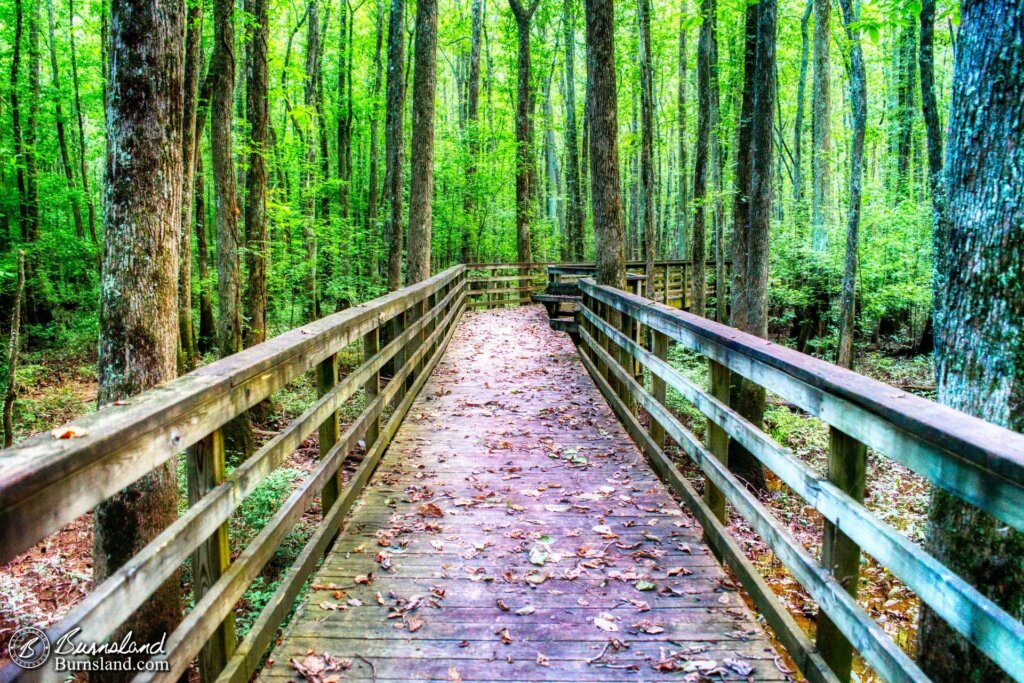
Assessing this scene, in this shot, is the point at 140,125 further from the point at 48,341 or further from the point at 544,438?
the point at 48,341

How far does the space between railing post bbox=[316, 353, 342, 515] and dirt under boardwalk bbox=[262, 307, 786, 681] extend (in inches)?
11.6

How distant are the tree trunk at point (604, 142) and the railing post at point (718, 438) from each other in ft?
21.2

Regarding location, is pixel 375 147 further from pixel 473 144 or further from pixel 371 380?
pixel 371 380

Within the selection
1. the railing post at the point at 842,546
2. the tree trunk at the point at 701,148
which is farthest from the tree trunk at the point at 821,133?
the railing post at the point at 842,546

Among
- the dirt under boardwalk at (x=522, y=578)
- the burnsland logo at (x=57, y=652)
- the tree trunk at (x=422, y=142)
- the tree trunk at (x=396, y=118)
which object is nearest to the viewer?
the burnsland logo at (x=57, y=652)

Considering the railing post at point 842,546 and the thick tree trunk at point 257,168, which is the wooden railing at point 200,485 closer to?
the railing post at point 842,546

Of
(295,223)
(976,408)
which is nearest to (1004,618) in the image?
(976,408)

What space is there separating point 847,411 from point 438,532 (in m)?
2.67

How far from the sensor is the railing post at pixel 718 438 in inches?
142

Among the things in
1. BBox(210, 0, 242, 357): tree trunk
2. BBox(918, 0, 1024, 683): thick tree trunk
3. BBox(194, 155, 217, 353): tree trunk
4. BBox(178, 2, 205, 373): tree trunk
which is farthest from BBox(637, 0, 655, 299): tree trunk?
BBox(918, 0, 1024, 683): thick tree trunk

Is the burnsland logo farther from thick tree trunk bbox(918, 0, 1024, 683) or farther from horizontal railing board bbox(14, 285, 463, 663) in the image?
thick tree trunk bbox(918, 0, 1024, 683)

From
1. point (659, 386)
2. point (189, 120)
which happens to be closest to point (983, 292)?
point (659, 386)

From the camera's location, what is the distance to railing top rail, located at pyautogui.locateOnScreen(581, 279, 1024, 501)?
1512 millimetres

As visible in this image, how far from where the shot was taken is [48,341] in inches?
682
